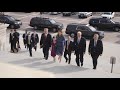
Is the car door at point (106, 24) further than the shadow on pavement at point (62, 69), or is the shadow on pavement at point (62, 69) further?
the car door at point (106, 24)

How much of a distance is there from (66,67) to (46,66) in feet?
2.28

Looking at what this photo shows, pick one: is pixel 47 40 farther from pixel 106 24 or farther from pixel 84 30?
pixel 106 24

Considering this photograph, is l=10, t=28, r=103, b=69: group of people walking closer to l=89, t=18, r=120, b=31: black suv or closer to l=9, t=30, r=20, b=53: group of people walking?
l=9, t=30, r=20, b=53: group of people walking

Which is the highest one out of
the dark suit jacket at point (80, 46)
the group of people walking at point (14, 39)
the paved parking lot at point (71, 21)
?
the dark suit jacket at point (80, 46)

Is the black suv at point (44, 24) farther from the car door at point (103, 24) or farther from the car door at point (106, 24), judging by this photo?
the car door at point (106, 24)

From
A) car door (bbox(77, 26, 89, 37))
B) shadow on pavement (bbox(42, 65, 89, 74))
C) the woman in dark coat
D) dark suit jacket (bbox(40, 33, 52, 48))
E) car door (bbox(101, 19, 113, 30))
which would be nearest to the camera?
shadow on pavement (bbox(42, 65, 89, 74))

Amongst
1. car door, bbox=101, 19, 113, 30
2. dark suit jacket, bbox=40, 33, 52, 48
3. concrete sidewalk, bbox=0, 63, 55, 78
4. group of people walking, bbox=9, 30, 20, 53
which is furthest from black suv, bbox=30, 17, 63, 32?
concrete sidewalk, bbox=0, 63, 55, 78

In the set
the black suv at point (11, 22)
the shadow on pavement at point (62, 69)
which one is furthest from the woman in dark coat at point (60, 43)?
→ the black suv at point (11, 22)

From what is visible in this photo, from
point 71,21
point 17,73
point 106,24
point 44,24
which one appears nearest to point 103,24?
point 106,24

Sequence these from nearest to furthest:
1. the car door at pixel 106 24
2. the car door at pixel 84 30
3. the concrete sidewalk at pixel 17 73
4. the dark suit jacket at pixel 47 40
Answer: the concrete sidewalk at pixel 17 73 < the dark suit jacket at pixel 47 40 < the car door at pixel 84 30 < the car door at pixel 106 24

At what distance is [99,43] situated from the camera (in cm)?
944

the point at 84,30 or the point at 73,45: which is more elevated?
the point at 73,45
